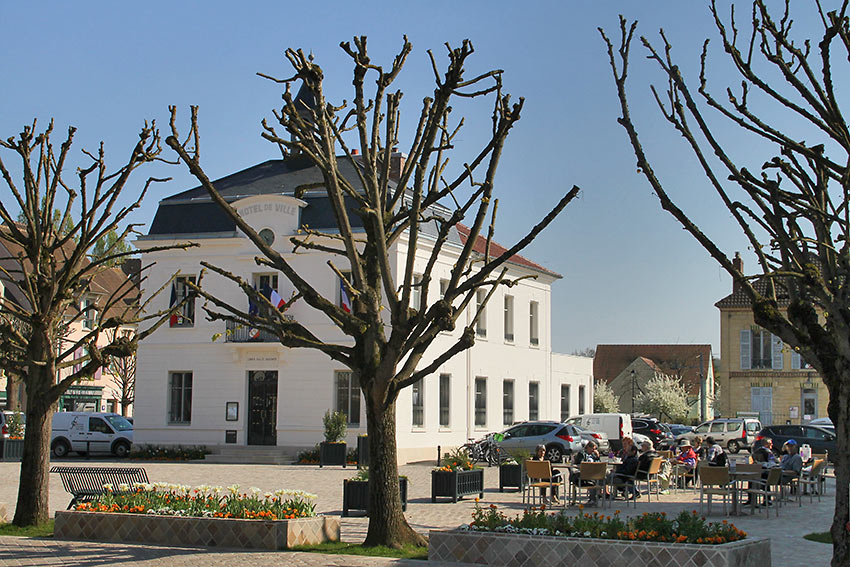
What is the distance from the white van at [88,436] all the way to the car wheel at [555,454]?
1539 centimetres

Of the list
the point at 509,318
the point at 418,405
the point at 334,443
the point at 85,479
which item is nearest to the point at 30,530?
the point at 85,479

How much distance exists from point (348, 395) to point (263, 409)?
3.33 metres

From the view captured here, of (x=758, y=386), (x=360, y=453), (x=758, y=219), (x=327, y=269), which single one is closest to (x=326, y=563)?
(x=758, y=219)

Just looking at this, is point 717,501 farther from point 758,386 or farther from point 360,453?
point 758,386

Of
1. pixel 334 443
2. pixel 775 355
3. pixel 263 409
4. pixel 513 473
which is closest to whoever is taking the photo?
pixel 513 473

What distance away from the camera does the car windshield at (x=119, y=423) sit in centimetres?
3788

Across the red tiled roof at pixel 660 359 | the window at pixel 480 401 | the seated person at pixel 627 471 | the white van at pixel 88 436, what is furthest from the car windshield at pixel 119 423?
the red tiled roof at pixel 660 359

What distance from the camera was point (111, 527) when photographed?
13875 mm

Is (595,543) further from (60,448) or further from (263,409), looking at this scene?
(60,448)

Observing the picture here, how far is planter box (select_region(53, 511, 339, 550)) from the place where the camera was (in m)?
13.0

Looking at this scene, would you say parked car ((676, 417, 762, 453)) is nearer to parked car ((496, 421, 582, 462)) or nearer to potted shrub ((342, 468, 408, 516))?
parked car ((496, 421, 582, 462))

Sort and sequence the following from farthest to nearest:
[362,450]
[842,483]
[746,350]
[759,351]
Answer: [746,350], [759,351], [362,450], [842,483]

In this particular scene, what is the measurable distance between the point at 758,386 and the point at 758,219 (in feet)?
170

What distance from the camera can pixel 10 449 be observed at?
35719 millimetres
